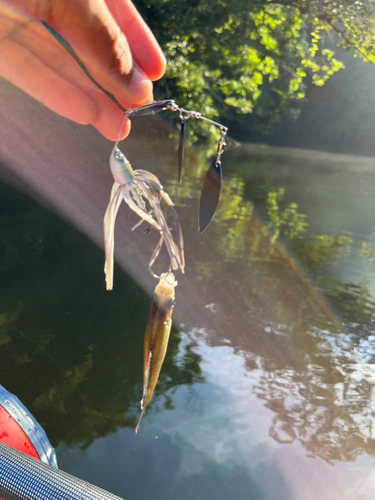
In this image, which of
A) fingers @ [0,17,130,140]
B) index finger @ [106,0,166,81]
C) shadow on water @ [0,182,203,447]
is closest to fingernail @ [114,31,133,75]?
index finger @ [106,0,166,81]

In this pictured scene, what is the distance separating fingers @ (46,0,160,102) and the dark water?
2.49 meters

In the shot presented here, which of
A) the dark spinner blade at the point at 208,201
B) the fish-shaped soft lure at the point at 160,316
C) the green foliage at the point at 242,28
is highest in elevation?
the dark spinner blade at the point at 208,201

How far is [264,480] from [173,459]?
63cm

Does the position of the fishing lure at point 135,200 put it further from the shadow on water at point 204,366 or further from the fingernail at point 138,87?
the shadow on water at point 204,366

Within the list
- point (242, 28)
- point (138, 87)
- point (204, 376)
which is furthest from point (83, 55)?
point (242, 28)

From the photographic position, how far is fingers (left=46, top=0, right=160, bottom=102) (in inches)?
43.3

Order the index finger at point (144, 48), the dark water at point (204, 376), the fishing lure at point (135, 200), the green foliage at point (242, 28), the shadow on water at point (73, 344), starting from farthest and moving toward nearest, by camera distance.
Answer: the green foliage at point (242, 28)
the shadow on water at point (73, 344)
the dark water at point (204, 376)
the index finger at point (144, 48)
the fishing lure at point (135, 200)

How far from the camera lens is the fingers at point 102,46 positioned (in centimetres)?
110

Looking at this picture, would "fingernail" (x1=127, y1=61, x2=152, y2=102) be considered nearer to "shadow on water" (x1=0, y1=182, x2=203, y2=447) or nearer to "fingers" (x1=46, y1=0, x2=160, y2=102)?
"fingers" (x1=46, y1=0, x2=160, y2=102)

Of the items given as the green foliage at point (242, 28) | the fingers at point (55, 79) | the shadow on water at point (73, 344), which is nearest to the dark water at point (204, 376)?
the shadow on water at point (73, 344)

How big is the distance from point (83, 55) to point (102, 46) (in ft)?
0.18

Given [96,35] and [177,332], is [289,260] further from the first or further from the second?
[96,35]

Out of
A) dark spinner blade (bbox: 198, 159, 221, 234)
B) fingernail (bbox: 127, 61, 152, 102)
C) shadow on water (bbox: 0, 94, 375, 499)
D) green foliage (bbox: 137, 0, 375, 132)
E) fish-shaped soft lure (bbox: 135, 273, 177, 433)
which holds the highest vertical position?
fingernail (bbox: 127, 61, 152, 102)

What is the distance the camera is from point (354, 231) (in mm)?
9547
